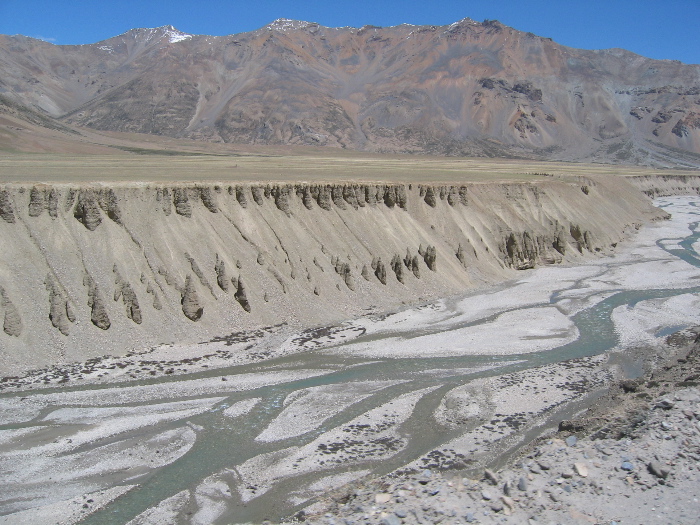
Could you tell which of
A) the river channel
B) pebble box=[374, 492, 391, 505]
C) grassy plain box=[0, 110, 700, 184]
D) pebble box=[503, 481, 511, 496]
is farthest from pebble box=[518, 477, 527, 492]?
grassy plain box=[0, 110, 700, 184]

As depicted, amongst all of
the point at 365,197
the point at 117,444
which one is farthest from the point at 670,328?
the point at 117,444

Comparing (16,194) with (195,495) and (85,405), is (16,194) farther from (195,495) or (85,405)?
(195,495)

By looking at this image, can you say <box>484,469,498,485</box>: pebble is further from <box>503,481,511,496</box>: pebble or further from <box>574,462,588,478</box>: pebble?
<box>574,462,588,478</box>: pebble

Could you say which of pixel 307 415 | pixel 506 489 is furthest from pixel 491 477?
pixel 307 415

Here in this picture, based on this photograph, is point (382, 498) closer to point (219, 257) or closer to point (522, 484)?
point (522, 484)

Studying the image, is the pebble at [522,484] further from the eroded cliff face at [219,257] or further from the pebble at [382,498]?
the eroded cliff face at [219,257]

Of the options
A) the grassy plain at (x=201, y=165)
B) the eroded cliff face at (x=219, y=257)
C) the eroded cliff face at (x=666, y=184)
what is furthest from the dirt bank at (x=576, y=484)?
the eroded cliff face at (x=666, y=184)

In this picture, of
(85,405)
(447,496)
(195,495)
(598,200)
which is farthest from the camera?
(598,200)
